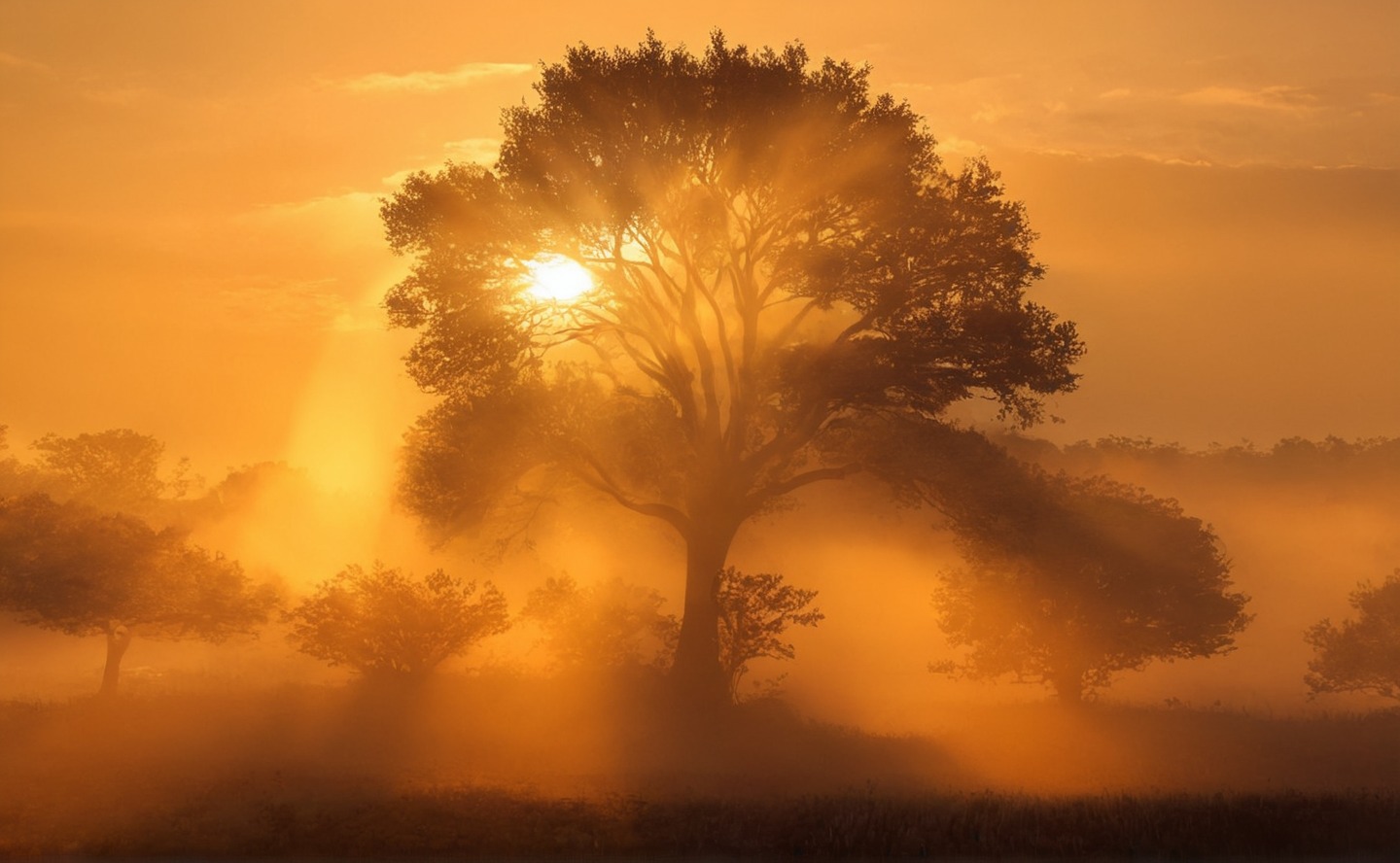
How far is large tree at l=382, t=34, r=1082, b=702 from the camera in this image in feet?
107

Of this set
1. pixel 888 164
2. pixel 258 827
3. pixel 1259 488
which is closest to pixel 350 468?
pixel 1259 488

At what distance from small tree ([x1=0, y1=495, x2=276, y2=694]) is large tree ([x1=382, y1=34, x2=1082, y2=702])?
9.86m

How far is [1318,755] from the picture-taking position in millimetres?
32156

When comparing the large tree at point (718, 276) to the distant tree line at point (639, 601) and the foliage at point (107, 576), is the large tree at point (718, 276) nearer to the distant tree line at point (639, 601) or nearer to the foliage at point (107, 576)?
the distant tree line at point (639, 601)

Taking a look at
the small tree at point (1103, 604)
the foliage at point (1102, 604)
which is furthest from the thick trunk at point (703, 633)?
the small tree at point (1103, 604)

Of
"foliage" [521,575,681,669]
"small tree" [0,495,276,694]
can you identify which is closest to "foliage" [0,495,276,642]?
"small tree" [0,495,276,694]

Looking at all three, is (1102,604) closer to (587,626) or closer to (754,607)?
(754,607)

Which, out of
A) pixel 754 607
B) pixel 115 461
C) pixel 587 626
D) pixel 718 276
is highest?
pixel 115 461

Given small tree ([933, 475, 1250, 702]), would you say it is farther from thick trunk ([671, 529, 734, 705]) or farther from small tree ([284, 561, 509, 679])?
small tree ([284, 561, 509, 679])

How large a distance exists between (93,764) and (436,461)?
39.3 feet

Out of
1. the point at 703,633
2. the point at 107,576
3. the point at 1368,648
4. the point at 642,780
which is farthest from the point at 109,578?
the point at 1368,648

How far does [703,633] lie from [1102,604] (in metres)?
12.9

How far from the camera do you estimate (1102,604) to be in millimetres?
38594

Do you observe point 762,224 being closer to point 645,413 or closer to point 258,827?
point 645,413
